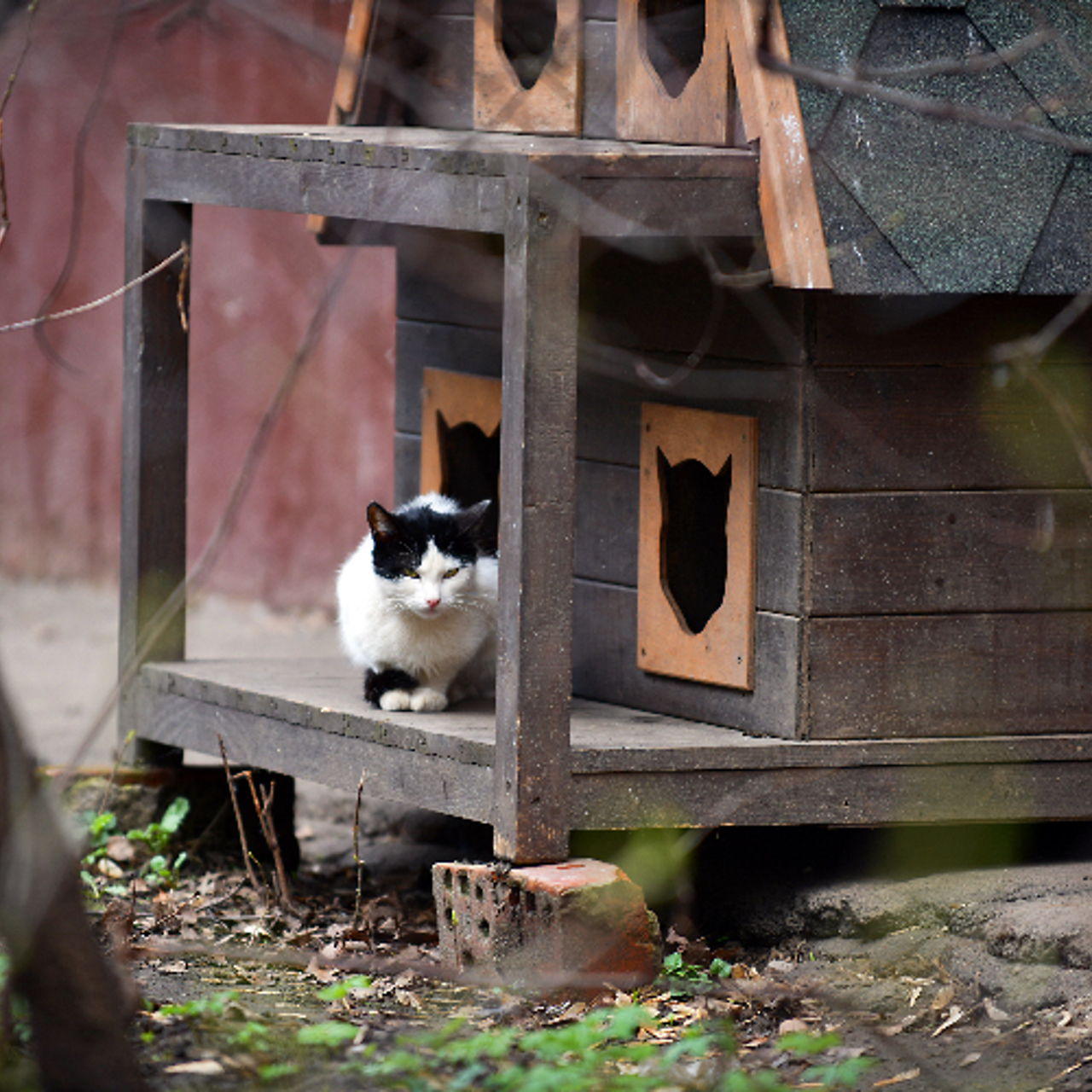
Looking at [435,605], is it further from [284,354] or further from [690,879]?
[284,354]

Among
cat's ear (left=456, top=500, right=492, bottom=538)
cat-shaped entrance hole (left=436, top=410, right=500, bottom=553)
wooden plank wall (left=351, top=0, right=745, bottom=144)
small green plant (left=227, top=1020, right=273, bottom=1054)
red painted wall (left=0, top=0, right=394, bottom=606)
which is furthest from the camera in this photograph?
red painted wall (left=0, top=0, right=394, bottom=606)

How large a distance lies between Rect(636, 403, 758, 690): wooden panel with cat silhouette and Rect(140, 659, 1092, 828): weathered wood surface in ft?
0.67

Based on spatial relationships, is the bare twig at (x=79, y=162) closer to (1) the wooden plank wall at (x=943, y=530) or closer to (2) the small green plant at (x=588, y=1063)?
(2) the small green plant at (x=588, y=1063)

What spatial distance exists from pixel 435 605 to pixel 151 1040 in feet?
5.12

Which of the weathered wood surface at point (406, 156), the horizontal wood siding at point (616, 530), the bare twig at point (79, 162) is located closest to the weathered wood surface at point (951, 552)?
the horizontal wood siding at point (616, 530)

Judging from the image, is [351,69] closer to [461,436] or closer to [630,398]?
[461,436]

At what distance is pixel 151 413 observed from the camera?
5.80m

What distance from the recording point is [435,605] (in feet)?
16.4

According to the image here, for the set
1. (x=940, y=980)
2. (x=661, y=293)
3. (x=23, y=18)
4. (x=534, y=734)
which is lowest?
(x=940, y=980)

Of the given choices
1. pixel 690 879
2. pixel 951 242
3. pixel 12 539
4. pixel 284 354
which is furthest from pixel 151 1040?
pixel 12 539

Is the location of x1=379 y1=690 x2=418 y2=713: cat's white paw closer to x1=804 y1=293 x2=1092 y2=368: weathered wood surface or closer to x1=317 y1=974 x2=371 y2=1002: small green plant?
x1=317 y1=974 x2=371 y2=1002: small green plant

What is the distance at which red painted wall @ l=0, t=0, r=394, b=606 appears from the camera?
9.41 meters

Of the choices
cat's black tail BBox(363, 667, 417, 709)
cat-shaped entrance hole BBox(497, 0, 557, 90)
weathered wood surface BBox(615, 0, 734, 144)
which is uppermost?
cat-shaped entrance hole BBox(497, 0, 557, 90)

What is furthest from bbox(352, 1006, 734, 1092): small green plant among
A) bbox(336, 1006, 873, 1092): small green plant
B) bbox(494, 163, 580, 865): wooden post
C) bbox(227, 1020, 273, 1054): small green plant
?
bbox(494, 163, 580, 865): wooden post
